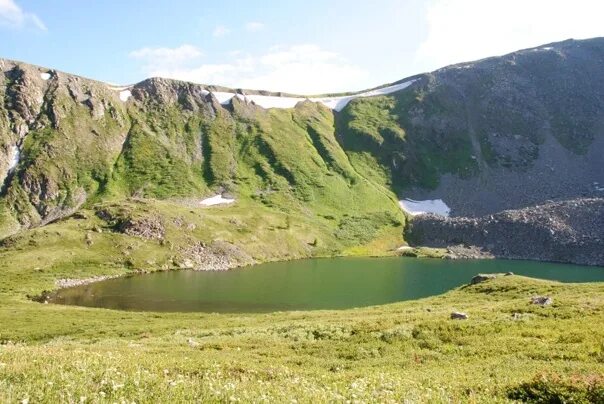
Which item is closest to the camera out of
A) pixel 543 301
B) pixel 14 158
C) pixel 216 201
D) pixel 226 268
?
pixel 543 301

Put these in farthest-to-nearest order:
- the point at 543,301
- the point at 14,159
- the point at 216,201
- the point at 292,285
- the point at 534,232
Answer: the point at 216,201
the point at 14,159
the point at 534,232
the point at 292,285
the point at 543,301

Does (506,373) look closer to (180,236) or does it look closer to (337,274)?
(337,274)

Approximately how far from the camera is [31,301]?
265 ft

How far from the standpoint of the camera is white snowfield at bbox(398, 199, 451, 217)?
18988 cm

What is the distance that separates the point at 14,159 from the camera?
172 meters

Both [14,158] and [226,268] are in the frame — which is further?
[14,158]

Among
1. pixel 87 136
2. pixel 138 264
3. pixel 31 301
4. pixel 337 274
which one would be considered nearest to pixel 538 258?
pixel 337 274

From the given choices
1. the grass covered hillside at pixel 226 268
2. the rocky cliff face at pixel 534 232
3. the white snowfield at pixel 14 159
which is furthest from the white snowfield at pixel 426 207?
the white snowfield at pixel 14 159

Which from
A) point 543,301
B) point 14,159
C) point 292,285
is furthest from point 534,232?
point 14,159

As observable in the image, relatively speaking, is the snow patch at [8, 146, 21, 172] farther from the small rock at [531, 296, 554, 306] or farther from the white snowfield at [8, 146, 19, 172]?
the small rock at [531, 296, 554, 306]

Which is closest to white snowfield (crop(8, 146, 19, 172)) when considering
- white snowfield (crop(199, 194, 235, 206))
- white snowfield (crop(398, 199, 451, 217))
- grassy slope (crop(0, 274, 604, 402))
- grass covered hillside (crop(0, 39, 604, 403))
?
grass covered hillside (crop(0, 39, 604, 403))

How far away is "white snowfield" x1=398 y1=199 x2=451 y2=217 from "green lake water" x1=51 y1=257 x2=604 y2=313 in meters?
54.7

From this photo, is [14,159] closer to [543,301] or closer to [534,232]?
[534,232]

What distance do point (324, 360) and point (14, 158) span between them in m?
Result: 182
